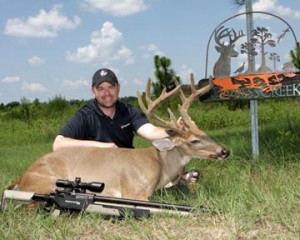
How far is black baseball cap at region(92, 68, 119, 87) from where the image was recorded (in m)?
5.24

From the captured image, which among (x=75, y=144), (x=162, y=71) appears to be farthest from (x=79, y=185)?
(x=162, y=71)

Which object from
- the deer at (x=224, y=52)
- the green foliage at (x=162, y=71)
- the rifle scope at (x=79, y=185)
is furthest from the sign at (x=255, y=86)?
the green foliage at (x=162, y=71)

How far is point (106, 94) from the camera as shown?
17.2 feet

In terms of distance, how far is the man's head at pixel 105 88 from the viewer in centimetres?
523

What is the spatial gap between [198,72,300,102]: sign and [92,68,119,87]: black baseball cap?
1547mm

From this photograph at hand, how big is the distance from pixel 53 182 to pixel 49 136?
11.8 metres

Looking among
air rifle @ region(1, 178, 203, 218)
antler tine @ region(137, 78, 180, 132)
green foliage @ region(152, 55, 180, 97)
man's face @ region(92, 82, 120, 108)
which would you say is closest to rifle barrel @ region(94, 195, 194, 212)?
air rifle @ region(1, 178, 203, 218)

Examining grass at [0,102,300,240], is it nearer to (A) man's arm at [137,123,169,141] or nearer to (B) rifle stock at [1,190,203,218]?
(B) rifle stock at [1,190,203,218]

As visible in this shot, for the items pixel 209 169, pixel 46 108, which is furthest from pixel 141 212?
pixel 46 108

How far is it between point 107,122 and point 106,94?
0.30 m

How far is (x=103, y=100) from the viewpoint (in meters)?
5.23

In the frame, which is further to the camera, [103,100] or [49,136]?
[49,136]

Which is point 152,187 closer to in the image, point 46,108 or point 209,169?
point 209,169

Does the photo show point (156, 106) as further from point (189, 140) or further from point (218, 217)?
point (218, 217)
